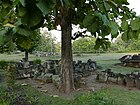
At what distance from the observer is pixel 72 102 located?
595 cm

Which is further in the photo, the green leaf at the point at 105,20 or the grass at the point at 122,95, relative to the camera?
the grass at the point at 122,95

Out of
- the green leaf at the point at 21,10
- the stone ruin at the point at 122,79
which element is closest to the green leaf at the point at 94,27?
the green leaf at the point at 21,10

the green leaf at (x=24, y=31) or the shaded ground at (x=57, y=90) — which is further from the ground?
the green leaf at (x=24, y=31)

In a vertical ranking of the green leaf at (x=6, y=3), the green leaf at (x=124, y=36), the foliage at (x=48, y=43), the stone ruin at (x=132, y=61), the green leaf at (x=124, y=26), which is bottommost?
the stone ruin at (x=132, y=61)

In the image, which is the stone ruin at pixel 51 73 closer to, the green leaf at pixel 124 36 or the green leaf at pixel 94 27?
the green leaf at pixel 124 36

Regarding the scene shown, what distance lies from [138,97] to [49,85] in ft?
10.0

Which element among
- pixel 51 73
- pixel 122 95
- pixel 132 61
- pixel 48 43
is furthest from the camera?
pixel 48 43

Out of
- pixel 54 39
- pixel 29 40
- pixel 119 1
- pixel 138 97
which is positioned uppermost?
pixel 54 39

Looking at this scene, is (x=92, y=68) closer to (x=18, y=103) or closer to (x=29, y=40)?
(x=18, y=103)

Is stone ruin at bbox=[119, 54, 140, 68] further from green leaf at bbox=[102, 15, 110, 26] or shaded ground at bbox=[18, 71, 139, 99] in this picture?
green leaf at bbox=[102, 15, 110, 26]

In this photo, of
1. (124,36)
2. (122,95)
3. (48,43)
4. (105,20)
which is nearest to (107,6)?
(105,20)

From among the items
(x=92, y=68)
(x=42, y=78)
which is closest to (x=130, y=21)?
(x=42, y=78)

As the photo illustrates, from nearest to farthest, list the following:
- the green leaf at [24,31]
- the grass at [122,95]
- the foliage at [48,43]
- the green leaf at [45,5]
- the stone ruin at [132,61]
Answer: the green leaf at [45,5] → the green leaf at [24,31] → the grass at [122,95] → the stone ruin at [132,61] → the foliage at [48,43]

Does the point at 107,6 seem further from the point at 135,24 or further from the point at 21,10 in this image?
the point at 21,10
